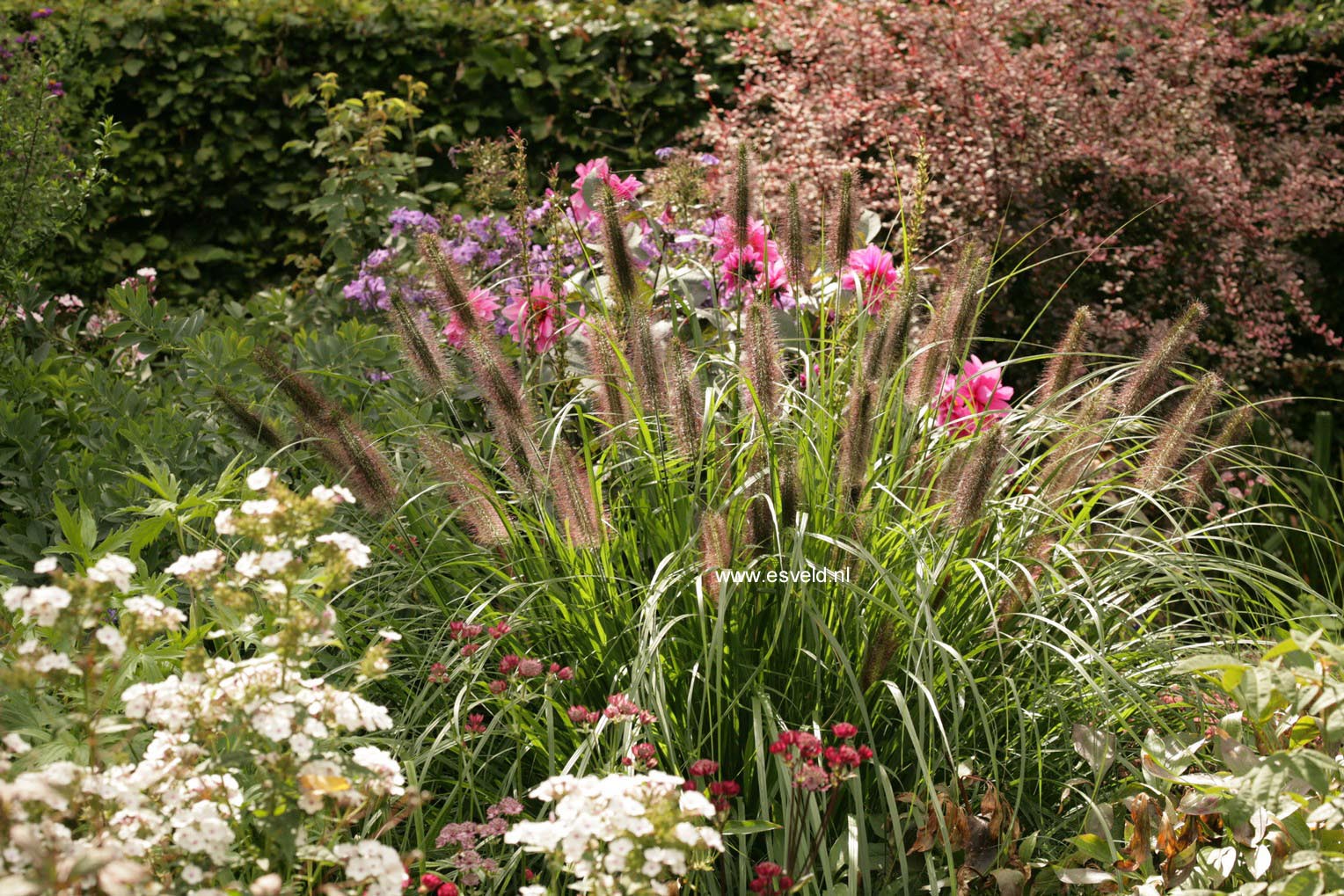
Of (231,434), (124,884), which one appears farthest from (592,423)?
(124,884)

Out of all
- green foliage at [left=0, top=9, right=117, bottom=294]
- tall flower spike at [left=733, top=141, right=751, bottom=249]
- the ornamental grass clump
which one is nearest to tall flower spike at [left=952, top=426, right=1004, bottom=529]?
the ornamental grass clump

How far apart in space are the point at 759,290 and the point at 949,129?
6.77 feet

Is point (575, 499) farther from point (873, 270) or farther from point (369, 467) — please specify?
point (873, 270)

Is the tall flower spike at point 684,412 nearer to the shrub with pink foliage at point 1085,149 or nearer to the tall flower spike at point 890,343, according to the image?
the tall flower spike at point 890,343

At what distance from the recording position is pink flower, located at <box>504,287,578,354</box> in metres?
3.17

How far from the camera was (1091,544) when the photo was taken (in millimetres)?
2672

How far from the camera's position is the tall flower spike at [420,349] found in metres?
2.49

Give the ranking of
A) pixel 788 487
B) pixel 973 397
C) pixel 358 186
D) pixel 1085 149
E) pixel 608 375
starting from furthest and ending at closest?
pixel 358 186 → pixel 1085 149 → pixel 973 397 → pixel 608 375 → pixel 788 487

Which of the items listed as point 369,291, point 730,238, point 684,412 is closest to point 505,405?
point 684,412

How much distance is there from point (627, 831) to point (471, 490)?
125 cm

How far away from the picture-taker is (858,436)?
7.03 ft

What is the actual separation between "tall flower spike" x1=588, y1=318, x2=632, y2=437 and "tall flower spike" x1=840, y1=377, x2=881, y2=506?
0.54 metres

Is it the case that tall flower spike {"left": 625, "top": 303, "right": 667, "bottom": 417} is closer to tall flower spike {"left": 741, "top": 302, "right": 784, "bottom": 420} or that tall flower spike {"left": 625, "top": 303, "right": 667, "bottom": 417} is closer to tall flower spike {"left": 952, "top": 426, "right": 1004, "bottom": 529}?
tall flower spike {"left": 741, "top": 302, "right": 784, "bottom": 420}

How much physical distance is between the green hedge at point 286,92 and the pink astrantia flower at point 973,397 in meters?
4.11
